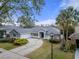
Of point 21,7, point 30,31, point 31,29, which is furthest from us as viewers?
point 31,29

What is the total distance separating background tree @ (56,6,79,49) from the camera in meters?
24.7

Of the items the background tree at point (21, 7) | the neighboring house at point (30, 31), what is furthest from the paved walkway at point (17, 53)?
the neighboring house at point (30, 31)

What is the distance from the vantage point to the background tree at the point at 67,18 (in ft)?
80.9

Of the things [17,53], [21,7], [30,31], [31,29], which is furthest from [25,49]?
[31,29]

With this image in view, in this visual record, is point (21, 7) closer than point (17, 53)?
Yes

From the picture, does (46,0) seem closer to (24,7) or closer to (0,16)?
(24,7)

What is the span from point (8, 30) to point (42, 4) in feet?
68.4

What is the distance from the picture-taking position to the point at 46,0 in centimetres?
1659

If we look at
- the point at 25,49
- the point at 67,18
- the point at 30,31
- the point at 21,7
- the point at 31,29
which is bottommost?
the point at 25,49

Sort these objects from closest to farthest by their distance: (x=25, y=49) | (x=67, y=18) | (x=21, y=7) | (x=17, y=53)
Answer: (x=21, y=7) < (x=17, y=53) < (x=25, y=49) < (x=67, y=18)

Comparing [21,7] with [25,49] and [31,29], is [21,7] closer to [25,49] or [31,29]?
[25,49]

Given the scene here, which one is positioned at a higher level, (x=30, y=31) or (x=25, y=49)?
(x=30, y=31)

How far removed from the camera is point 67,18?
25.6 meters

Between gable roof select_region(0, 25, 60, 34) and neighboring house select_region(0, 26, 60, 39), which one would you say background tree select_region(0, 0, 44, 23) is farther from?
gable roof select_region(0, 25, 60, 34)
